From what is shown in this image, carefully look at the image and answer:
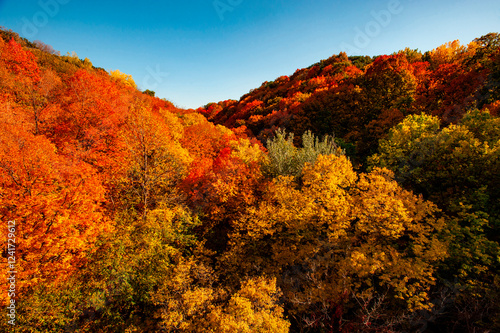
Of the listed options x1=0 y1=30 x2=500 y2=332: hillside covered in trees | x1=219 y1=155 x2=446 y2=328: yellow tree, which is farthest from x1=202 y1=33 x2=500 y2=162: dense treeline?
x1=219 y1=155 x2=446 y2=328: yellow tree

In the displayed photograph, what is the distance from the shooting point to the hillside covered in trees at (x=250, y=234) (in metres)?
11.7

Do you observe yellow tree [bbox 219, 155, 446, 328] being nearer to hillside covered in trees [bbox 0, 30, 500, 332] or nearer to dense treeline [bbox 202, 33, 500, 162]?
hillside covered in trees [bbox 0, 30, 500, 332]

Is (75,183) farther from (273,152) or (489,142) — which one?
(489,142)

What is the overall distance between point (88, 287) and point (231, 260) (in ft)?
31.8

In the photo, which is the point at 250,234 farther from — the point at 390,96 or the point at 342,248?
the point at 390,96

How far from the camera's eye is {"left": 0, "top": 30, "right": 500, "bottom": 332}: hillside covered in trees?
462 inches

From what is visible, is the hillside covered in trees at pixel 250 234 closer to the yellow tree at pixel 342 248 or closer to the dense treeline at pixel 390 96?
the yellow tree at pixel 342 248

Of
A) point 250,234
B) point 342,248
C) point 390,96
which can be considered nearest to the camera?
point 342,248

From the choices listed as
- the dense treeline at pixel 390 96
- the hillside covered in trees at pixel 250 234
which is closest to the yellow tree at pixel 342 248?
the hillside covered in trees at pixel 250 234

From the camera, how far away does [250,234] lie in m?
16.5

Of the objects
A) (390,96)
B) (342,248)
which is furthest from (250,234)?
(390,96)

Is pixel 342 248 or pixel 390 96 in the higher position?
pixel 390 96

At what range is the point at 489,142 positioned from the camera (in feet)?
54.7

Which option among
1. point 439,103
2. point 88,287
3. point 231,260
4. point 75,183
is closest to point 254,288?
point 231,260
